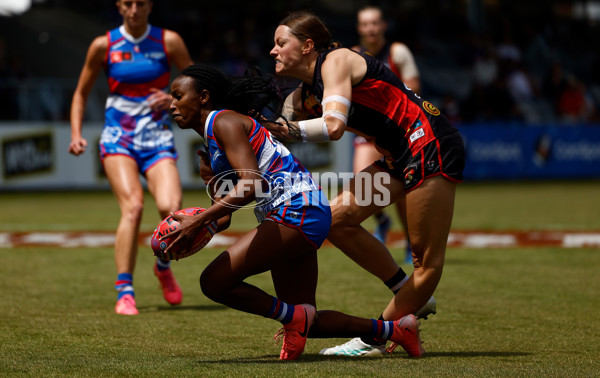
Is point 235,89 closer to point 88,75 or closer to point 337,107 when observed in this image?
point 337,107

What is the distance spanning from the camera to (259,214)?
5.44 meters

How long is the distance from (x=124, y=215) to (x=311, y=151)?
13107 mm

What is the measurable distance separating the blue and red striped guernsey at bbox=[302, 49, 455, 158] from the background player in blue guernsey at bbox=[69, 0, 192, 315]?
226 cm

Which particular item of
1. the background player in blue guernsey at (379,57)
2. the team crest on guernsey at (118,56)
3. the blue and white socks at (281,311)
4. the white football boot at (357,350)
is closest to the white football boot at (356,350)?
the white football boot at (357,350)

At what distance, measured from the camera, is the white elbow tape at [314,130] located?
5262 millimetres

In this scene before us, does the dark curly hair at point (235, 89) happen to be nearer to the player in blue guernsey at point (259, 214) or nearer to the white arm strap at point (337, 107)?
the player in blue guernsey at point (259, 214)

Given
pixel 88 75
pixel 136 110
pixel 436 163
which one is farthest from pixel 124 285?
pixel 436 163

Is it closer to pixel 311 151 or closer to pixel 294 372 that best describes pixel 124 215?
pixel 294 372

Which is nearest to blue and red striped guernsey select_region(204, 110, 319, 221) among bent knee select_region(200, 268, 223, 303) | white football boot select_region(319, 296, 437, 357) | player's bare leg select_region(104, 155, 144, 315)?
bent knee select_region(200, 268, 223, 303)

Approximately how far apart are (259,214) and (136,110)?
261cm

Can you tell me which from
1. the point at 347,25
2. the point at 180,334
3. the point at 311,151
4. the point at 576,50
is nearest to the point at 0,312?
the point at 180,334

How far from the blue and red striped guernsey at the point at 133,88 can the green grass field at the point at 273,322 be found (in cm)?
137

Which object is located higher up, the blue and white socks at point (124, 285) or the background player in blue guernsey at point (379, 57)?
the background player in blue guernsey at point (379, 57)

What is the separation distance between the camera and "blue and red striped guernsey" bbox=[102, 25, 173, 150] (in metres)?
7.62
